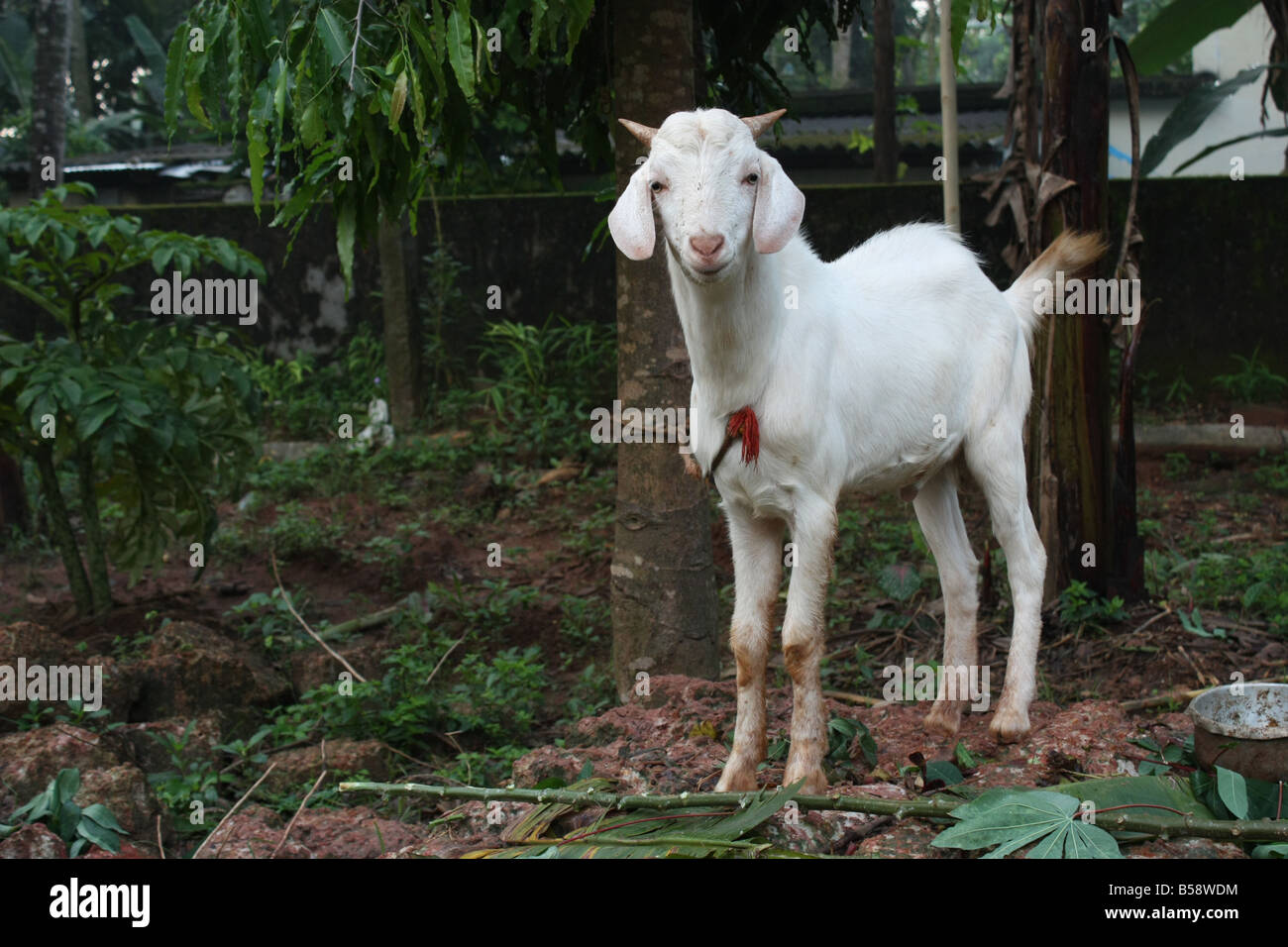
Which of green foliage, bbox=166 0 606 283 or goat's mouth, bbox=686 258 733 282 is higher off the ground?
green foliage, bbox=166 0 606 283

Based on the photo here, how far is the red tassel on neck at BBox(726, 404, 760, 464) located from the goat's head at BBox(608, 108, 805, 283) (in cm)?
52

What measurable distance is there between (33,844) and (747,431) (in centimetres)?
261

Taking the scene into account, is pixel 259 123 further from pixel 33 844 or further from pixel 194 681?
pixel 194 681

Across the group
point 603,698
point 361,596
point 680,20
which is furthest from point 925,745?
point 361,596

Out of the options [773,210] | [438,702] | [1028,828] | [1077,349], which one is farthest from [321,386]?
[1028,828]

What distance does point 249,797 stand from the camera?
504 centimetres

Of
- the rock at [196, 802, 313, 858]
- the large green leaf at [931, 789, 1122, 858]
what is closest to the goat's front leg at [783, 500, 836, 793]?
the large green leaf at [931, 789, 1122, 858]

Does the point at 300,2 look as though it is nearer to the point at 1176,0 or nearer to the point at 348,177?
the point at 348,177

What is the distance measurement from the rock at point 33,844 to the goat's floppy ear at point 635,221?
8.51 ft

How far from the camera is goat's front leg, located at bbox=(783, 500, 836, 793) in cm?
403

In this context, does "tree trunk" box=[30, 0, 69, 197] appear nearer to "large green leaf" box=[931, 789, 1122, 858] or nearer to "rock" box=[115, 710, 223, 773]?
"rock" box=[115, 710, 223, 773]

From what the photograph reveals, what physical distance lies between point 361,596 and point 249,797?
2.81 m

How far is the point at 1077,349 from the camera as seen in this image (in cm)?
621

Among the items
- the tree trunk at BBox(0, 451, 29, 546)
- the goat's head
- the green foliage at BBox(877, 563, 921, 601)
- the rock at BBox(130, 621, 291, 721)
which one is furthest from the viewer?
the tree trunk at BBox(0, 451, 29, 546)
